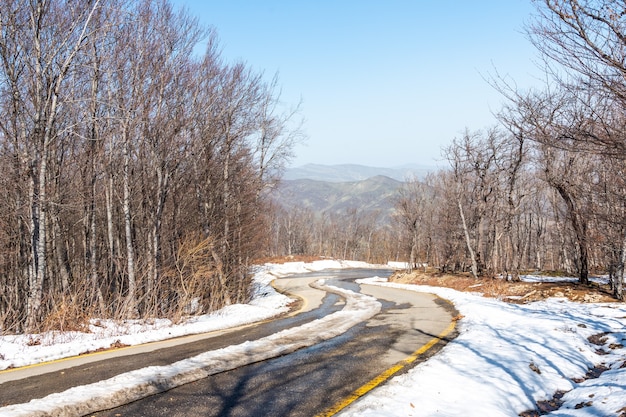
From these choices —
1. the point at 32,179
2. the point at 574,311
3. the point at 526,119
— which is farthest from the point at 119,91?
the point at 574,311

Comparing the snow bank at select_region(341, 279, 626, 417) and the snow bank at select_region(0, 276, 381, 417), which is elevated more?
the snow bank at select_region(0, 276, 381, 417)

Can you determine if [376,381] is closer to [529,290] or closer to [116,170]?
[116,170]

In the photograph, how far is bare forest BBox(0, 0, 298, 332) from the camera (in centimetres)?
1071

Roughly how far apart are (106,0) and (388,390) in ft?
43.2

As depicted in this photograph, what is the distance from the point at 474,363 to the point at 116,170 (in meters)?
12.8

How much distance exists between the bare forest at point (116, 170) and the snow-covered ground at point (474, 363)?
5.95 ft

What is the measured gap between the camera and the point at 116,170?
14.9 m

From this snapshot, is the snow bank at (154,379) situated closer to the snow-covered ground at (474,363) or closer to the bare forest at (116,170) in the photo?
the snow-covered ground at (474,363)

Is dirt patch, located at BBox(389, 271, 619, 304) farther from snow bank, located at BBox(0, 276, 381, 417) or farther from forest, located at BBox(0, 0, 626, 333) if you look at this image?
snow bank, located at BBox(0, 276, 381, 417)

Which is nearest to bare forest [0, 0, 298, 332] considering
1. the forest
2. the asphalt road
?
the forest

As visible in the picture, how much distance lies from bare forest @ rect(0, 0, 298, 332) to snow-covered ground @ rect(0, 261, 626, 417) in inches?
71.4

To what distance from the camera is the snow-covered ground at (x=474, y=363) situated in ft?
16.4

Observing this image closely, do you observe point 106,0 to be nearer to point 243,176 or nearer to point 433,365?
point 243,176

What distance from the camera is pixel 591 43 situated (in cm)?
505
